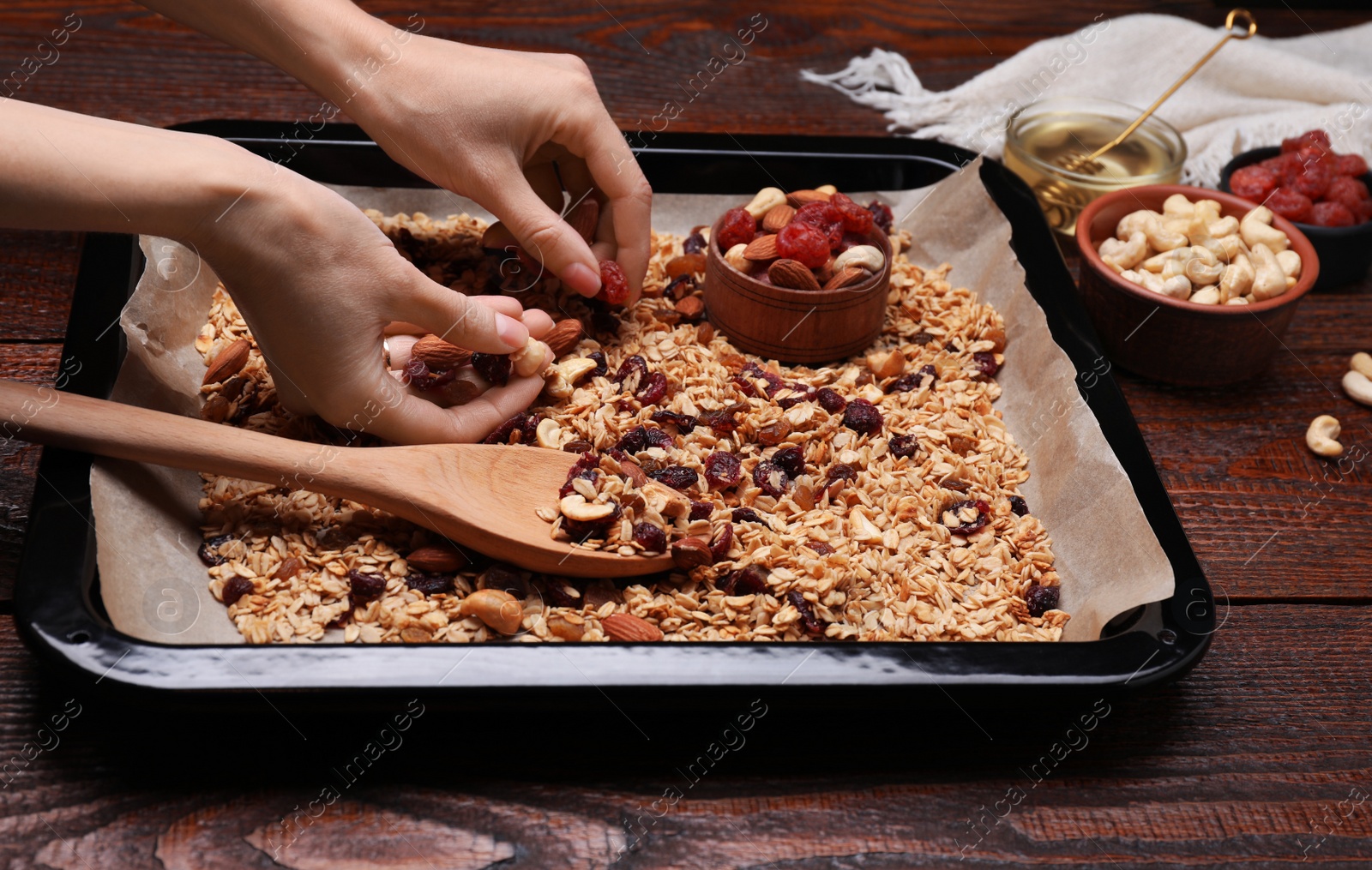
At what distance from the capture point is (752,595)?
38.0 inches

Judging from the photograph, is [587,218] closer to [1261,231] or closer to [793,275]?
[793,275]

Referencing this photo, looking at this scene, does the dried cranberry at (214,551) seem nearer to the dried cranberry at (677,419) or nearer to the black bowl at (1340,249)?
the dried cranberry at (677,419)

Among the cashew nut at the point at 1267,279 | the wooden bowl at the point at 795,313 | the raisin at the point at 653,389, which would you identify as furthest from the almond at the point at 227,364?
the cashew nut at the point at 1267,279

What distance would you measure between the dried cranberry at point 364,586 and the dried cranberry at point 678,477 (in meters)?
0.29

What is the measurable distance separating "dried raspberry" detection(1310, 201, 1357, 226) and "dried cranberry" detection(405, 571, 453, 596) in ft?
4.09

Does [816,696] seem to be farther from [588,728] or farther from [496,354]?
[496,354]

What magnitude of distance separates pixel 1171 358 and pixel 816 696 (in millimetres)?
739

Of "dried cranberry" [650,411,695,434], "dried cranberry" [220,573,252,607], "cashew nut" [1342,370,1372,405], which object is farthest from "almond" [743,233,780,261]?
"cashew nut" [1342,370,1372,405]

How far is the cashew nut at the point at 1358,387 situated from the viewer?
1306 mm

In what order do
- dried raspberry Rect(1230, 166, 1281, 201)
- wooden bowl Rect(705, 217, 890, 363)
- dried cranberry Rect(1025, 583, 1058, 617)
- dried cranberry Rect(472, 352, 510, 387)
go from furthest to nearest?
dried raspberry Rect(1230, 166, 1281, 201) < wooden bowl Rect(705, 217, 890, 363) < dried cranberry Rect(472, 352, 510, 387) < dried cranberry Rect(1025, 583, 1058, 617)

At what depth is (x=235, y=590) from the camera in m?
0.94

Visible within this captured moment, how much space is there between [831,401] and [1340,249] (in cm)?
79

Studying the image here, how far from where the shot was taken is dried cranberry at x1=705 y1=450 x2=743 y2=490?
1.08 metres

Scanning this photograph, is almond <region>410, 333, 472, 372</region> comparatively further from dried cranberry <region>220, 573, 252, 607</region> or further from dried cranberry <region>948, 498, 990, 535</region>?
dried cranberry <region>948, 498, 990, 535</region>
